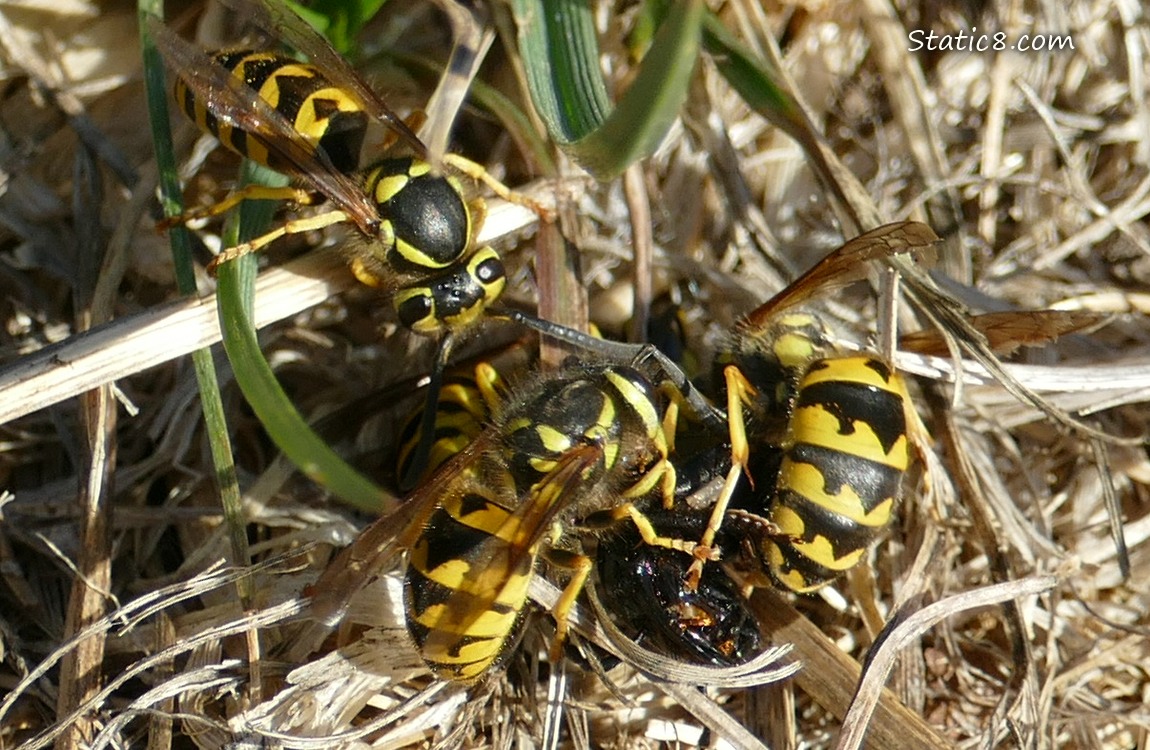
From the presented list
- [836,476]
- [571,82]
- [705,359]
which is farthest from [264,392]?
[705,359]

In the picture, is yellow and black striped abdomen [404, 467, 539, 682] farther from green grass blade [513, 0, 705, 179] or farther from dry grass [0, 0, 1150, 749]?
green grass blade [513, 0, 705, 179]

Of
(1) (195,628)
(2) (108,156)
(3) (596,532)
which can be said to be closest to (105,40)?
(2) (108,156)

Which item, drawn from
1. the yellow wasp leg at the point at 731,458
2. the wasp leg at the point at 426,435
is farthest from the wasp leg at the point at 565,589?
the wasp leg at the point at 426,435

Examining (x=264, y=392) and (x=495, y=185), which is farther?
(x=495, y=185)

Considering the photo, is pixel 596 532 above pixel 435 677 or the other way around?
above

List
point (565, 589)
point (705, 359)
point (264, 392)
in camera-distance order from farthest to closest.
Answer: point (705, 359)
point (565, 589)
point (264, 392)

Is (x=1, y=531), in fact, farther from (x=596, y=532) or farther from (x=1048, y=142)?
(x=1048, y=142)

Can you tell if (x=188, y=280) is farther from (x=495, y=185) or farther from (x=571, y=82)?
(x=571, y=82)
